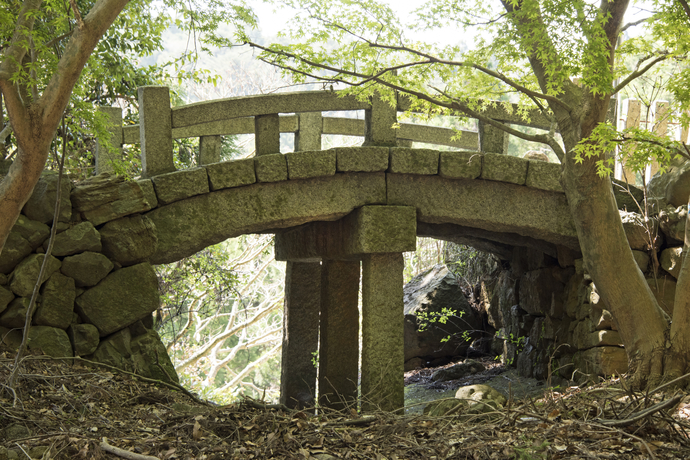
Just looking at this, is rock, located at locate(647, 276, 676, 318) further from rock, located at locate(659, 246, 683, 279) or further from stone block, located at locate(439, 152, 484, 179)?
stone block, located at locate(439, 152, 484, 179)

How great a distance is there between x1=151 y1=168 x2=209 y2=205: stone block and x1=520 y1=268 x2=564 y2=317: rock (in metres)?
4.38

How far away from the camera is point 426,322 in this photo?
8961 millimetres

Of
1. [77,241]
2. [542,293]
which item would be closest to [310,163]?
[77,241]

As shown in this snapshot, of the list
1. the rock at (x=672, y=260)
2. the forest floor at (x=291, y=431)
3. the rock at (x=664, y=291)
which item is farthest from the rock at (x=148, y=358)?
the rock at (x=672, y=260)

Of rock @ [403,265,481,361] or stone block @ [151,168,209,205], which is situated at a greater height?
stone block @ [151,168,209,205]

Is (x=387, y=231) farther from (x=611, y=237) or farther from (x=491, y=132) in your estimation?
(x=611, y=237)

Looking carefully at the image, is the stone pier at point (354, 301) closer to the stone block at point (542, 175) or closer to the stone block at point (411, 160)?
the stone block at point (411, 160)

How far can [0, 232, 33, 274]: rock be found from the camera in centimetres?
404

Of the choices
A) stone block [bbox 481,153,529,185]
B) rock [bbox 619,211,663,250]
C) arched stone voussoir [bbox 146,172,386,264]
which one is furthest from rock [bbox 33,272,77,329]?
rock [bbox 619,211,663,250]

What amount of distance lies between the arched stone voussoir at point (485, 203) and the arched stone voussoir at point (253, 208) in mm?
332

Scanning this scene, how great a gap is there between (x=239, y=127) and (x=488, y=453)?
4.82m

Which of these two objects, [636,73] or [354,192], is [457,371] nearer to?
[354,192]

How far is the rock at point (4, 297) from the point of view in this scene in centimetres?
399

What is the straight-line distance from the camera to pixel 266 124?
522cm
